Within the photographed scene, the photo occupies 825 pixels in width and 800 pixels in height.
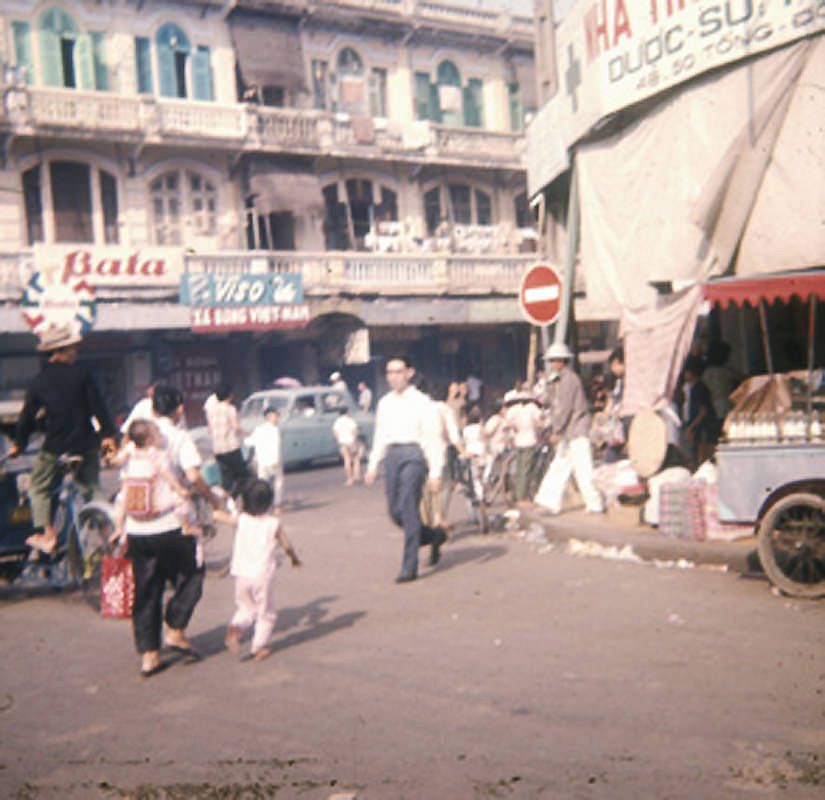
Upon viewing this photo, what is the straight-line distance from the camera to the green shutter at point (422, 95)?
29.2 meters

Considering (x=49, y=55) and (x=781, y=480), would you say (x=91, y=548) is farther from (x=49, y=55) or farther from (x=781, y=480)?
(x=49, y=55)

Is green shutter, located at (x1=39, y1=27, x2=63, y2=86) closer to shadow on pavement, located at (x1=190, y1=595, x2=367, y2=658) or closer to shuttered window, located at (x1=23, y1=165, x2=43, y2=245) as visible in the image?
shuttered window, located at (x1=23, y1=165, x2=43, y2=245)

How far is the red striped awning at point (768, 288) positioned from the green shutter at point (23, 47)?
65.2 feet

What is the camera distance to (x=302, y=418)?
1959 cm

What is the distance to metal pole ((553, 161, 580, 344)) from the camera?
11.3 meters

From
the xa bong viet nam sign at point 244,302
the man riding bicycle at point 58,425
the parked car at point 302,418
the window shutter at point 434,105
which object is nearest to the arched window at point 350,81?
the window shutter at point 434,105

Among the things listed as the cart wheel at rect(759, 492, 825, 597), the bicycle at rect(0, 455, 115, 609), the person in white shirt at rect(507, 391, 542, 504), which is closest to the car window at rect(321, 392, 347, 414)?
the person in white shirt at rect(507, 391, 542, 504)

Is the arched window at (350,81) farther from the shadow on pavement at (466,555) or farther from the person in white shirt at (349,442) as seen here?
the shadow on pavement at (466,555)

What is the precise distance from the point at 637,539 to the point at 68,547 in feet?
15.1

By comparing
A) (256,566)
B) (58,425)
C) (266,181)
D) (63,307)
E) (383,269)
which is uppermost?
(266,181)

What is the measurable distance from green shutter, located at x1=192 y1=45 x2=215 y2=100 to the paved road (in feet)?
65.8

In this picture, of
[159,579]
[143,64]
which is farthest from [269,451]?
[143,64]

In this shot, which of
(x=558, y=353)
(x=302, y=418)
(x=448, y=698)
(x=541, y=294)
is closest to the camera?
(x=448, y=698)

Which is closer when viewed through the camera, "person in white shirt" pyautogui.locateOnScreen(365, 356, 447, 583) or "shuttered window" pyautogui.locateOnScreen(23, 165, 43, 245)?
"person in white shirt" pyautogui.locateOnScreen(365, 356, 447, 583)
